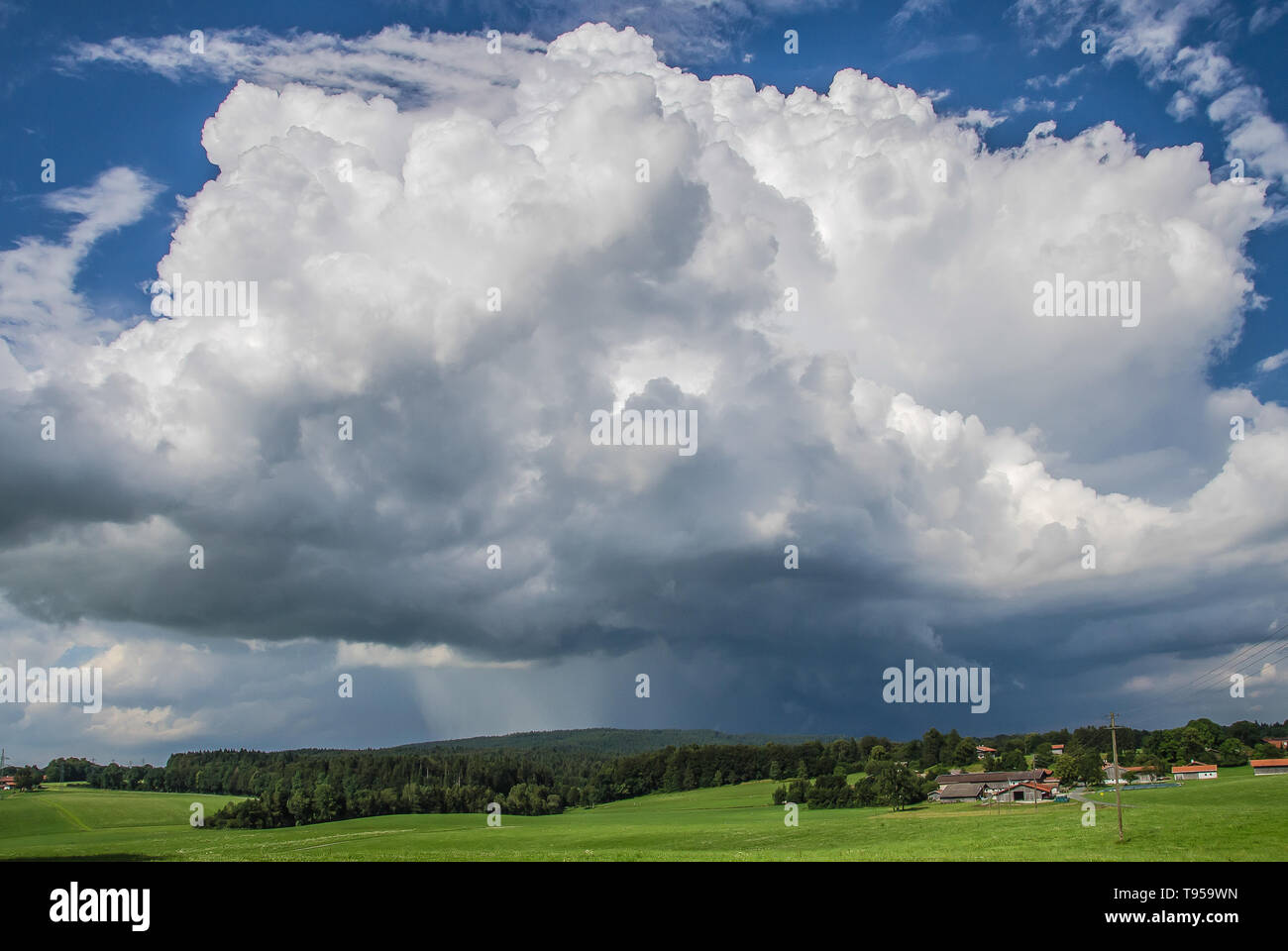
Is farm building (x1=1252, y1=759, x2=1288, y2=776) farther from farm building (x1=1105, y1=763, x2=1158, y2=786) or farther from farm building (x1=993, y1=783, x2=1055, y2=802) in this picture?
farm building (x1=993, y1=783, x2=1055, y2=802)

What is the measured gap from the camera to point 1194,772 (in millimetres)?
162250

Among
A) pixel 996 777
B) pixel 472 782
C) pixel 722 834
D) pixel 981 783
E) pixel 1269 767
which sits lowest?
pixel 472 782

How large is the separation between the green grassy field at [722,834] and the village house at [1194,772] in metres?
7.47

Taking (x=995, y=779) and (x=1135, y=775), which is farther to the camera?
(x=1135, y=775)

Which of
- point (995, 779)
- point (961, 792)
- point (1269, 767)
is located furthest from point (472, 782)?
point (1269, 767)

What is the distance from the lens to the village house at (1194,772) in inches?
6275

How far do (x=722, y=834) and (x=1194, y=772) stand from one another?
115366mm

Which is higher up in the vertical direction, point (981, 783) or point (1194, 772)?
point (981, 783)

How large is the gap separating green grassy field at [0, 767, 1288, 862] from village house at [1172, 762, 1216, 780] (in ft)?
24.5

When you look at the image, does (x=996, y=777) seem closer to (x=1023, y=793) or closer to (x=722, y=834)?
(x=1023, y=793)

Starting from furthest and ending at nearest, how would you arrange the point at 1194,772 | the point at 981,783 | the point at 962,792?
the point at 1194,772, the point at 981,783, the point at 962,792

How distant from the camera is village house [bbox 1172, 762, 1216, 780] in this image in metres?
159

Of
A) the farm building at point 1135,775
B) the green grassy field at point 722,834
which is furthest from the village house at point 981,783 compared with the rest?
the green grassy field at point 722,834
